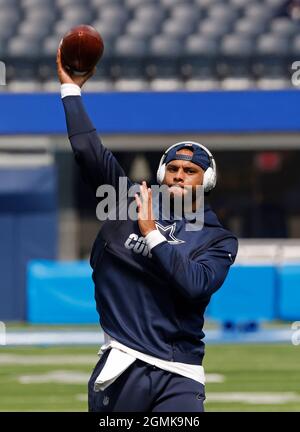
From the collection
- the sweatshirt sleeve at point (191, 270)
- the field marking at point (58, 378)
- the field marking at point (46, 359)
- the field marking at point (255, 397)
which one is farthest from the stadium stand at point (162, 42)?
the sweatshirt sleeve at point (191, 270)

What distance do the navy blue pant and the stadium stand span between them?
15.4 metres

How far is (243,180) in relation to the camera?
64.7 feet

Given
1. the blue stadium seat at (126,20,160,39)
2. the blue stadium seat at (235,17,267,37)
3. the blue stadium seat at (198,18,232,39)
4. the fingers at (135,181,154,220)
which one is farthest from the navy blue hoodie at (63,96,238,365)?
the blue stadium seat at (235,17,267,37)

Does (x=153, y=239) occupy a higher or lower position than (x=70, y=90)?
lower

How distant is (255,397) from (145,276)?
5225mm

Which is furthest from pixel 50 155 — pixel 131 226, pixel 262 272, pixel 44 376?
pixel 131 226

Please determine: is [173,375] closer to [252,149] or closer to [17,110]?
[17,110]

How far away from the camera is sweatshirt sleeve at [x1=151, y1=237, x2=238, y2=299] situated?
399 cm

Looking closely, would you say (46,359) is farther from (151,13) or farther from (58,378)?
(151,13)

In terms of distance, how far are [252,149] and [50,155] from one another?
3400mm

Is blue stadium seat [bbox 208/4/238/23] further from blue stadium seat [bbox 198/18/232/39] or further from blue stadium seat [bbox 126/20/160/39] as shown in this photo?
blue stadium seat [bbox 126/20/160/39]

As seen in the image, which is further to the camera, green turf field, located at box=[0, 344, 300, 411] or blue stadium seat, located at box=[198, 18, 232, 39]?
blue stadium seat, located at box=[198, 18, 232, 39]

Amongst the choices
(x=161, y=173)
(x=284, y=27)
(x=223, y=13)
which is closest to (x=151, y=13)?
(x=223, y=13)

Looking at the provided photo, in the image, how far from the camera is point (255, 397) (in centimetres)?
916
